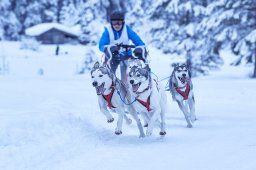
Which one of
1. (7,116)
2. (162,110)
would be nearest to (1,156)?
(7,116)

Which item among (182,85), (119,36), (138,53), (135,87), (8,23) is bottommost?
(182,85)

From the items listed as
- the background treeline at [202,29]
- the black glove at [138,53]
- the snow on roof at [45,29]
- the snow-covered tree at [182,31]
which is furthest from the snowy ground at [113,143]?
the snow on roof at [45,29]

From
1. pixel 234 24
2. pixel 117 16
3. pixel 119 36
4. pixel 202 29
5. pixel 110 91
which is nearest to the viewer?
pixel 110 91

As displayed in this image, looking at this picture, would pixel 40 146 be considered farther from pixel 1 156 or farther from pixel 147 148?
pixel 147 148

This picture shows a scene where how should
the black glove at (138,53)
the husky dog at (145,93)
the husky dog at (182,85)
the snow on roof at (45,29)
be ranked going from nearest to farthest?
1. the husky dog at (145,93)
2. the black glove at (138,53)
3. the husky dog at (182,85)
4. the snow on roof at (45,29)

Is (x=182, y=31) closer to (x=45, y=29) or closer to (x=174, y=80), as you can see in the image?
(x=174, y=80)

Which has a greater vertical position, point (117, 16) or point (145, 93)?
point (117, 16)

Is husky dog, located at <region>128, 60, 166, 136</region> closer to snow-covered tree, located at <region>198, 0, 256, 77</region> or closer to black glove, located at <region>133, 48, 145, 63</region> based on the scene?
black glove, located at <region>133, 48, 145, 63</region>

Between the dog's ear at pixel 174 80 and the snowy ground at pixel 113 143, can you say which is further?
the dog's ear at pixel 174 80

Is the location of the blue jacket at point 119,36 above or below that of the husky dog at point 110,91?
above

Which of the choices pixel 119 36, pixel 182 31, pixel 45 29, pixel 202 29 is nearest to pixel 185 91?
pixel 119 36

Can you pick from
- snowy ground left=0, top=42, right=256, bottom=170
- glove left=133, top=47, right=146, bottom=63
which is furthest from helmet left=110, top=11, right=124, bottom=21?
snowy ground left=0, top=42, right=256, bottom=170

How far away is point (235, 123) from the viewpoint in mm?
8445

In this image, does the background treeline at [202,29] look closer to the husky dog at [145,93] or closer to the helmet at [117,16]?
the helmet at [117,16]
